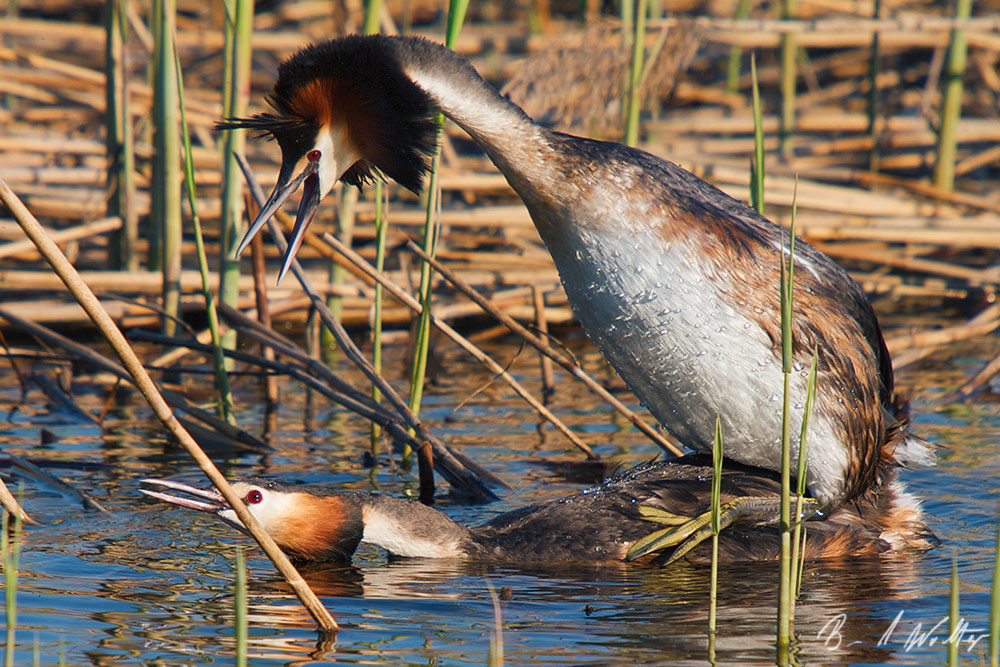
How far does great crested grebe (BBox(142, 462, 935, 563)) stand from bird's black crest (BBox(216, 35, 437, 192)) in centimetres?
112

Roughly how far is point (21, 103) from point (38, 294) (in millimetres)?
2658

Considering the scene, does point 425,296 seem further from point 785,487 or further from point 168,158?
point 785,487

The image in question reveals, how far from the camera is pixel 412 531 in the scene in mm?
4480

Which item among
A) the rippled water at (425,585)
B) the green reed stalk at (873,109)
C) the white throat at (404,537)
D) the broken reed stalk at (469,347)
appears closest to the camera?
the rippled water at (425,585)

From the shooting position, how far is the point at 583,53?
21.7 feet

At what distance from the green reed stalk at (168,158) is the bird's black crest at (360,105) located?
1.49 meters

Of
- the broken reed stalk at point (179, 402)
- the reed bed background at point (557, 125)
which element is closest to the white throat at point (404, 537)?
the broken reed stalk at point (179, 402)

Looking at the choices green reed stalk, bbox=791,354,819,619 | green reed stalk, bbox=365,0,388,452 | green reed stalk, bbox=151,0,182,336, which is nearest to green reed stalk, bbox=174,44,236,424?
green reed stalk, bbox=151,0,182,336

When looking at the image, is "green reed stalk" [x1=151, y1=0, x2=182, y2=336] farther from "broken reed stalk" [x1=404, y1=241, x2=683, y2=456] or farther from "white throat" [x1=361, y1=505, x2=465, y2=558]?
"white throat" [x1=361, y1=505, x2=465, y2=558]

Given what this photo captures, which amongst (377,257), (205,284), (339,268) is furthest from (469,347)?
(339,268)

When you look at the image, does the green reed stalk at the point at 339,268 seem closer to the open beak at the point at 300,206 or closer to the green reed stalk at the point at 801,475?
the open beak at the point at 300,206

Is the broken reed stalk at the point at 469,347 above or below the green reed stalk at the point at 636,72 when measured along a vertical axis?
below
